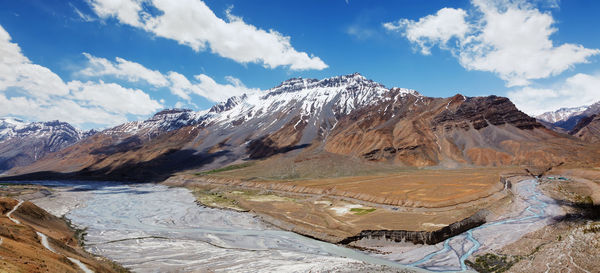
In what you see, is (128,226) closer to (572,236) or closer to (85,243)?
(85,243)

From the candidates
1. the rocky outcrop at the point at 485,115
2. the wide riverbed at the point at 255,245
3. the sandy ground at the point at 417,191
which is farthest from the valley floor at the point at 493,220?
the rocky outcrop at the point at 485,115

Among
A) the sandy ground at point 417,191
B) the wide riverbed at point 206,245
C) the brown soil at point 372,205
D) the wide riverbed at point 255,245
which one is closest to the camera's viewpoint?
the wide riverbed at point 206,245

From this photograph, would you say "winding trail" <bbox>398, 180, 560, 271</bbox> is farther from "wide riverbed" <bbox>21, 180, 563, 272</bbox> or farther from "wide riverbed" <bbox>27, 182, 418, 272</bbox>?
"wide riverbed" <bbox>27, 182, 418, 272</bbox>

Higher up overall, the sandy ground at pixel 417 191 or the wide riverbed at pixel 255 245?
the sandy ground at pixel 417 191

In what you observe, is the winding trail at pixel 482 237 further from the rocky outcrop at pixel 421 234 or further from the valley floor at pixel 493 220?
the rocky outcrop at pixel 421 234

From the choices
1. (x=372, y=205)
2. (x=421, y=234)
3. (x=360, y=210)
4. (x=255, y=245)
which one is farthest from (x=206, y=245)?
(x=372, y=205)

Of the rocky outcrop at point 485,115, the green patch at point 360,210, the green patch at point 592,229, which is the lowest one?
the green patch at point 360,210

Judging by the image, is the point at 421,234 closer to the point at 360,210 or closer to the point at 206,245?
the point at 360,210
